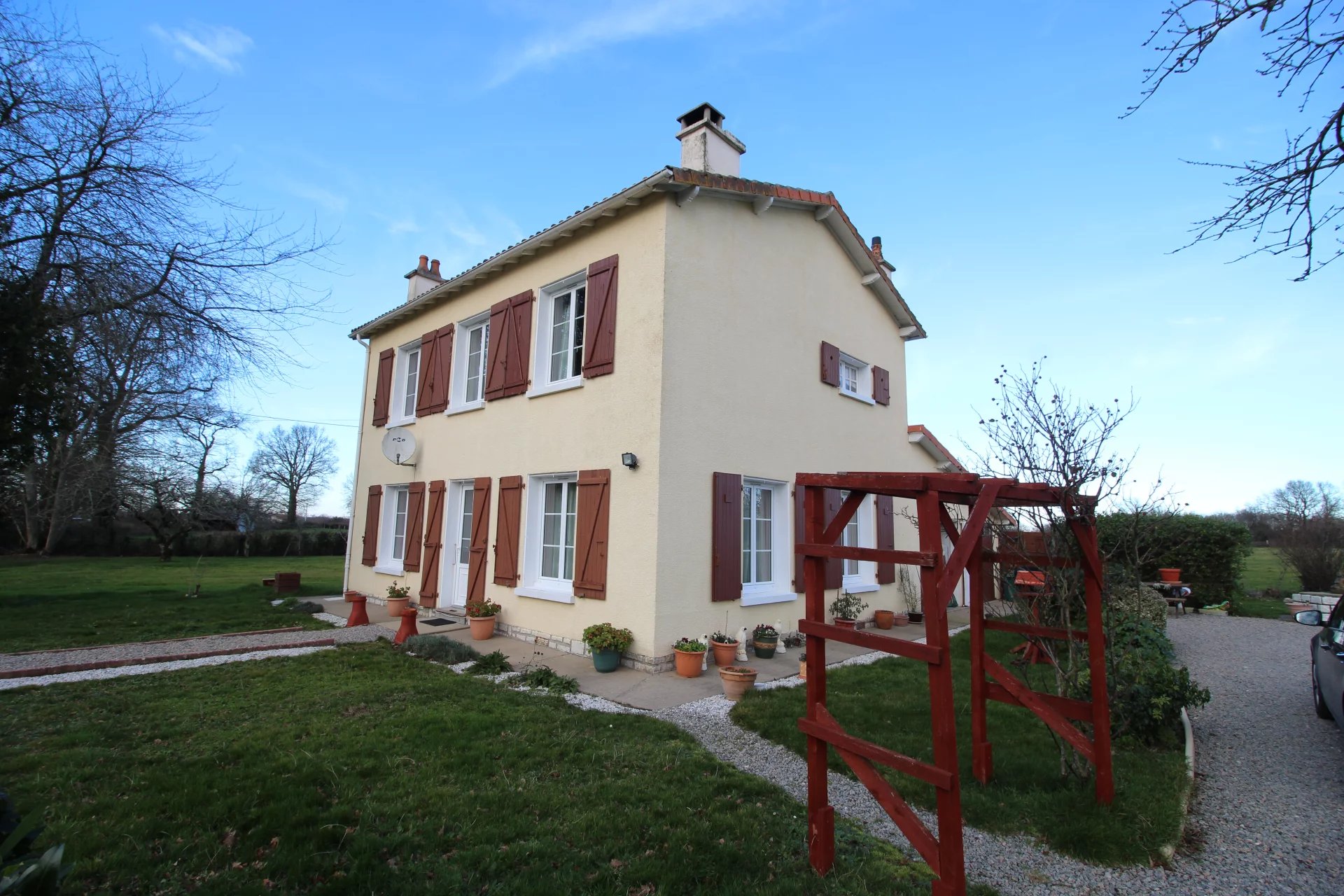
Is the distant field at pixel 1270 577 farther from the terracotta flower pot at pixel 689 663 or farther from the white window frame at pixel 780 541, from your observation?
the terracotta flower pot at pixel 689 663

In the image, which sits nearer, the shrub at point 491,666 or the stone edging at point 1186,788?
the stone edging at point 1186,788

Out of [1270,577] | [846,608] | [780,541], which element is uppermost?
[780,541]

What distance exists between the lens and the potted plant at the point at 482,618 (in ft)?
28.0

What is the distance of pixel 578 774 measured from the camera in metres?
3.96

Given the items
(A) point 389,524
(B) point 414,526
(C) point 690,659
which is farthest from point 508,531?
(A) point 389,524

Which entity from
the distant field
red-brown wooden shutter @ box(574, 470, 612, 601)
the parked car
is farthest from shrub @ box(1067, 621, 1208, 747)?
the distant field

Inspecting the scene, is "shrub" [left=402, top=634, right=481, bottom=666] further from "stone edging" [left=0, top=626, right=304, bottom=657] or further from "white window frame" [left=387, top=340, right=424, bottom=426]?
"white window frame" [left=387, top=340, right=424, bottom=426]

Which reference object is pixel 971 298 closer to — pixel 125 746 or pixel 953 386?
pixel 953 386

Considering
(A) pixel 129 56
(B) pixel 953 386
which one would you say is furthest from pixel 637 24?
(B) pixel 953 386

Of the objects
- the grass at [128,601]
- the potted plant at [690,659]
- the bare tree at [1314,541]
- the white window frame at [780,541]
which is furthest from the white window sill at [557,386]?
the bare tree at [1314,541]

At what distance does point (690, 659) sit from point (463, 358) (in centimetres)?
685

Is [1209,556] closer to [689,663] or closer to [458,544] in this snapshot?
[689,663]

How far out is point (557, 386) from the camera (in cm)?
870

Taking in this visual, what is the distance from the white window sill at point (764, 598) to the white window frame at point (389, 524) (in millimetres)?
7077
